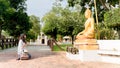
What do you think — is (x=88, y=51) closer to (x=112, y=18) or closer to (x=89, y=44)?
(x=89, y=44)

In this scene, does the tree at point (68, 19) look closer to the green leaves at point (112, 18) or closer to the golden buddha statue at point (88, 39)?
the green leaves at point (112, 18)

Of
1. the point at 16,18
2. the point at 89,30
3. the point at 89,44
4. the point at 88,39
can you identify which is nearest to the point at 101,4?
the point at 89,30

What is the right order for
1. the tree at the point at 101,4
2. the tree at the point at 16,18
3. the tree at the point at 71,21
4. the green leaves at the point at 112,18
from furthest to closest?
the tree at the point at 71,21, the tree at the point at 16,18, the tree at the point at 101,4, the green leaves at the point at 112,18

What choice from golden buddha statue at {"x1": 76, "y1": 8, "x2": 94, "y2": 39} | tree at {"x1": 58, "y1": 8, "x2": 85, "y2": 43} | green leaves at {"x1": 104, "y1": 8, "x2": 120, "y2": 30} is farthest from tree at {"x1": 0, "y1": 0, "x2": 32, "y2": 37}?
golden buddha statue at {"x1": 76, "y1": 8, "x2": 94, "y2": 39}

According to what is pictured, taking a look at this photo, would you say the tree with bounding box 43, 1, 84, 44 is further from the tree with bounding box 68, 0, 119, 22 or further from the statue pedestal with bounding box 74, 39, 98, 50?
the statue pedestal with bounding box 74, 39, 98, 50

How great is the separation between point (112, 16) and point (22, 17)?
2066cm

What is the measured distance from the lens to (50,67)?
11.1 m

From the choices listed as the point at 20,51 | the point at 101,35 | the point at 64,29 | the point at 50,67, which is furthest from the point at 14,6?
the point at 50,67

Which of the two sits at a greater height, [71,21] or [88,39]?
[71,21]

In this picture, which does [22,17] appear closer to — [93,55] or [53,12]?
[53,12]

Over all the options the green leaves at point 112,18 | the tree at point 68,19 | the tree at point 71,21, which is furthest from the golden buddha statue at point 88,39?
the tree at point 71,21

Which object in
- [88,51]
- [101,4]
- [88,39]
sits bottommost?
[88,51]

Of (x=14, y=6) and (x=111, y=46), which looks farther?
(x=14, y=6)

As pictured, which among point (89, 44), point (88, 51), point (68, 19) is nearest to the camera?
point (88, 51)
